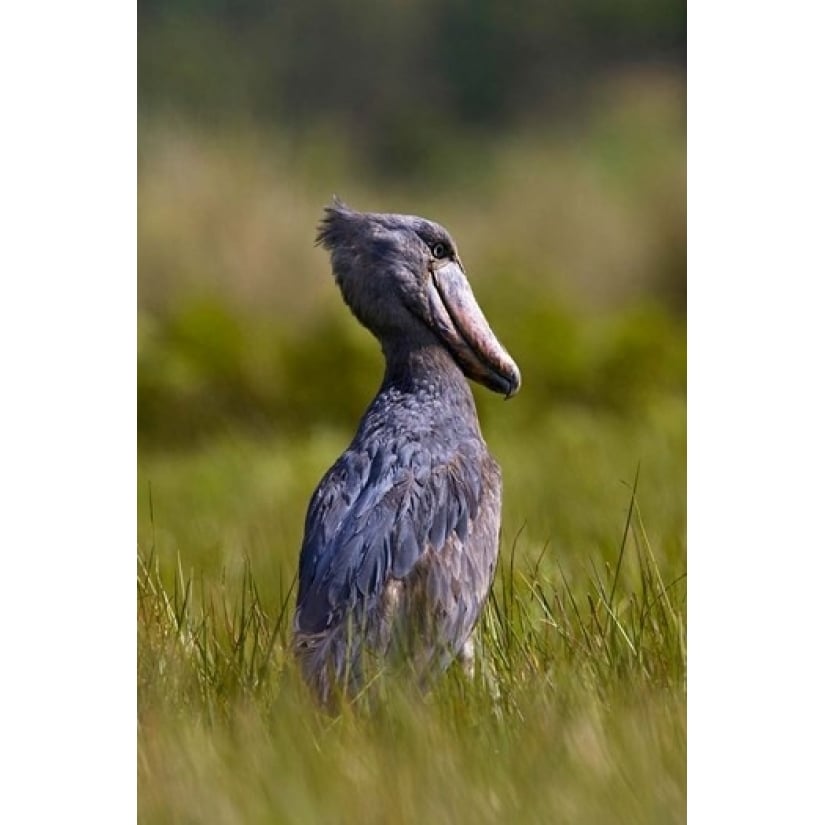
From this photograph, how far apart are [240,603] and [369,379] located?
977 millimetres

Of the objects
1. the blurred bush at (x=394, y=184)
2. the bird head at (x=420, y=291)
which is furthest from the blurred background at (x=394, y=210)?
the bird head at (x=420, y=291)

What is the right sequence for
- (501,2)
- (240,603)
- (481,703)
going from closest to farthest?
1. (481,703)
2. (240,603)
3. (501,2)

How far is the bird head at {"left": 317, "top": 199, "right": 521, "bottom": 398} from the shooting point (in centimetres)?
411

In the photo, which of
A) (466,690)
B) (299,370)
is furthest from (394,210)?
(466,690)

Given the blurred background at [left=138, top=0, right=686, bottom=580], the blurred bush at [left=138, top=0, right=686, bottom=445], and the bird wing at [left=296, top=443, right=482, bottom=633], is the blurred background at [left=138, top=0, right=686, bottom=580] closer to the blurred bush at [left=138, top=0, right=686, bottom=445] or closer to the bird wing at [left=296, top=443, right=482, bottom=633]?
the blurred bush at [left=138, top=0, right=686, bottom=445]

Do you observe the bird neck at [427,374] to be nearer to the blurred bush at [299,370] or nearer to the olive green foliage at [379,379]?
the olive green foliage at [379,379]

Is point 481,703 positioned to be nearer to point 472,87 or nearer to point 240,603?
point 240,603

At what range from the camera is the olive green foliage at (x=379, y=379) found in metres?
3.84

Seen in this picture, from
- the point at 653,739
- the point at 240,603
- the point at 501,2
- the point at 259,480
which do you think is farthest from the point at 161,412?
the point at 653,739

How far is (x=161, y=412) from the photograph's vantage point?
5.03m

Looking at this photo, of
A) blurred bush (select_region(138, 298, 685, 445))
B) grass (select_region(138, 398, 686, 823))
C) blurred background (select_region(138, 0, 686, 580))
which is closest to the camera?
grass (select_region(138, 398, 686, 823))

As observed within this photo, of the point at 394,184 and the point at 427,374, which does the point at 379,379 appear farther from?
the point at 427,374

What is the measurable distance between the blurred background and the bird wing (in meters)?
0.35


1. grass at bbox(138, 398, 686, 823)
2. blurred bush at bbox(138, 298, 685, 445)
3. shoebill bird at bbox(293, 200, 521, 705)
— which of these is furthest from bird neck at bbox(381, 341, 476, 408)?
blurred bush at bbox(138, 298, 685, 445)
